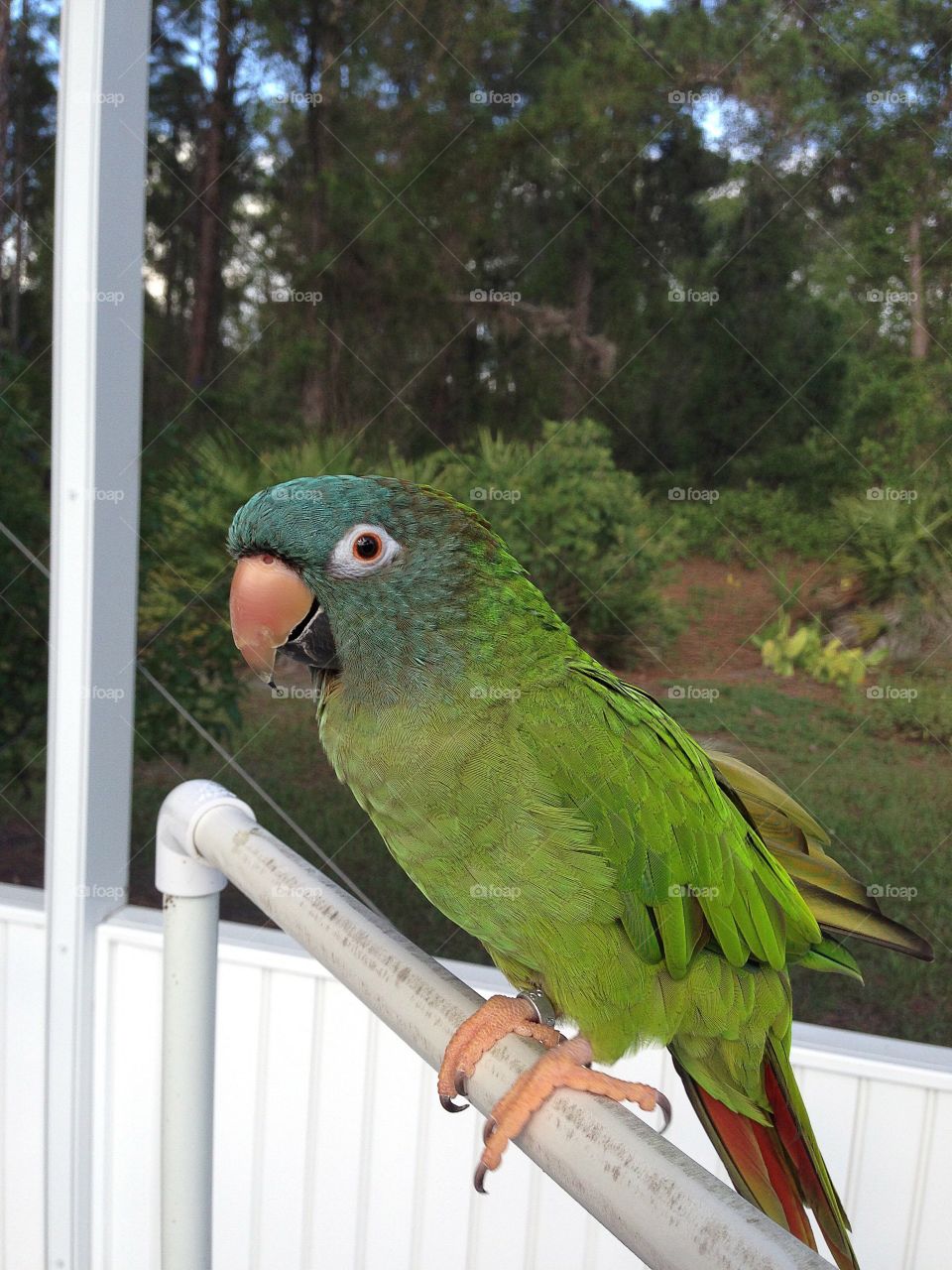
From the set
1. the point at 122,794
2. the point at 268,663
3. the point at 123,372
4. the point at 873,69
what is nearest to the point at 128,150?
the point at 123,372

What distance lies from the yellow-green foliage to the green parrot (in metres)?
1.43

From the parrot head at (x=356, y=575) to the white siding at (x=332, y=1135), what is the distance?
1.04 meters

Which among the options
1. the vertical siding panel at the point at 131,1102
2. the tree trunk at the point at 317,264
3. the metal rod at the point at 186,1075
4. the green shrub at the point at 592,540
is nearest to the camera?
A: the metal rod at the point at 186,1075

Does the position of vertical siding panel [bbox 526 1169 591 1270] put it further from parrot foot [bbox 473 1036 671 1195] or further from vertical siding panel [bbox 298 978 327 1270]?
parrot foot [bbox 473 1036 671 1195]

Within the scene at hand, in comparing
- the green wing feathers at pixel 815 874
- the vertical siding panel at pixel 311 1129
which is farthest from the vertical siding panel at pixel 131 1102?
the green wing feathers at pixel 815 874

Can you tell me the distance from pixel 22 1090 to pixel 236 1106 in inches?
18.4

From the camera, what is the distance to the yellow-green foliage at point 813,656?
2.34 meters

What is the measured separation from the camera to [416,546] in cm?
88

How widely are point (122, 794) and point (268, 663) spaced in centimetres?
116

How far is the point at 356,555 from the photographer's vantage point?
852 mm

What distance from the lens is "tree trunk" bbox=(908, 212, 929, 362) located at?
7.43 ft

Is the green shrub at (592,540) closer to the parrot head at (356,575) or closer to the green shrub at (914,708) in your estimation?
the green shrub at (914,708)

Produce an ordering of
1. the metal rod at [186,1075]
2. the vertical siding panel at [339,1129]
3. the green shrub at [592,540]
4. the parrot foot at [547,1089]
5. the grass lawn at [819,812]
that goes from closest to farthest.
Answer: the parrot foot at [547,1089] < the metal rod at [186,1075] < the vertical siding panel at [339,1129] < the grass lawn at [819,812] < the green shrub at [592,540]

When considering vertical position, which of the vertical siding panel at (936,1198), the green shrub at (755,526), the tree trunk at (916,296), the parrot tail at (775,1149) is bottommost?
the vertical siding panel at (936,1198)
